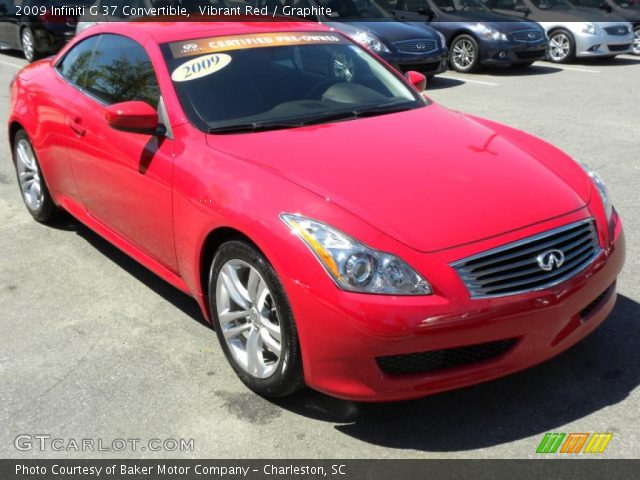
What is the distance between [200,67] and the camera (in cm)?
411

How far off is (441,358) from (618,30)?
13.2 m

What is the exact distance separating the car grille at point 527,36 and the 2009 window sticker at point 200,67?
392 inches

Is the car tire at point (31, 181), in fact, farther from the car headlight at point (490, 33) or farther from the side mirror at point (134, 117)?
the car headlight at point (490, 33)

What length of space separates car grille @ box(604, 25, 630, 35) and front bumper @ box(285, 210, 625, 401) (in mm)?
12490

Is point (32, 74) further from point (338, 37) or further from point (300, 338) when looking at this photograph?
point (300, 338)

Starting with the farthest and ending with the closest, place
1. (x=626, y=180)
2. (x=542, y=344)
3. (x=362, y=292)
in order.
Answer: (x=626, y=180) → (x=542, y=344) → (x=362, y=292)

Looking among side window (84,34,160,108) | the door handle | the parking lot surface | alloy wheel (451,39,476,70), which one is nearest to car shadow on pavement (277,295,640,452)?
the parking lot surface

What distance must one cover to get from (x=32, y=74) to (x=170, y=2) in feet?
24.1

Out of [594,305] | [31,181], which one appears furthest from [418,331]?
[31,181]

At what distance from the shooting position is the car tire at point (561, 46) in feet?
46.3

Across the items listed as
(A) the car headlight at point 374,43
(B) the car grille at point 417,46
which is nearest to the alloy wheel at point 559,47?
(B) the car grille at point 417,46

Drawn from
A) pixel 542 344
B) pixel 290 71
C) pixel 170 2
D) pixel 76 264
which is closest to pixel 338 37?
pixel 290 71

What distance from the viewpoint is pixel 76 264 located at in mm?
5086

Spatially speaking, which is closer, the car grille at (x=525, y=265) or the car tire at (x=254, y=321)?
the car grille at (x=525, y=265)
